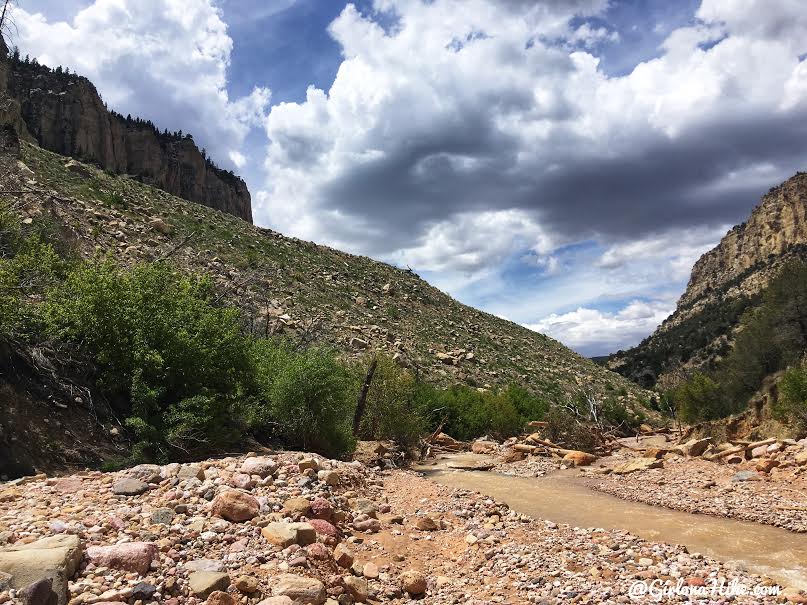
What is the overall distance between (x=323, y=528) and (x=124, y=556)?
297cm

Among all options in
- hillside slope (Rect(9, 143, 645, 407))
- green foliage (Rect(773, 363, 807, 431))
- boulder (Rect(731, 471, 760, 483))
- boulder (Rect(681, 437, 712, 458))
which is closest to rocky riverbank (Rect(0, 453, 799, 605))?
boulder (Rect(731, 471, 760, 483))

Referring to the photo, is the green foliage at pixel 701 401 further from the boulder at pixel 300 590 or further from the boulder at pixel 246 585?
the boulder at pixel 246 585

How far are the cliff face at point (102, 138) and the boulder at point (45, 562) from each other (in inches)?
2803

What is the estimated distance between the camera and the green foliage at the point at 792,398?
20.5 meters

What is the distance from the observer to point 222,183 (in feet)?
387

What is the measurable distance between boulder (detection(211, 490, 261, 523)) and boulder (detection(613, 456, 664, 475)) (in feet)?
50.1

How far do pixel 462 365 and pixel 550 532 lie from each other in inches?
1212

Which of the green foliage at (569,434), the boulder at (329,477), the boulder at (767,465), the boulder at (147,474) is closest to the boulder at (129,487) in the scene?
the boulder at (147,474)

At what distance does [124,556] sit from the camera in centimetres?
548

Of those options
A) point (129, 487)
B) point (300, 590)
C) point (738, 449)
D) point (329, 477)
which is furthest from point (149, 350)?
point (738, 449)

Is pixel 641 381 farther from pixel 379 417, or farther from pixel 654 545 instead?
pixel 654 545

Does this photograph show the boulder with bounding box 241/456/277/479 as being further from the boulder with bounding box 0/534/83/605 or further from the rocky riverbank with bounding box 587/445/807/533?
the rocky riverbank with bounding box 587/445/807/533

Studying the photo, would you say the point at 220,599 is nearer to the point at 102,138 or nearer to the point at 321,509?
the point at 321,509

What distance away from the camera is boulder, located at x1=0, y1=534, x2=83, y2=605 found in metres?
4.66
